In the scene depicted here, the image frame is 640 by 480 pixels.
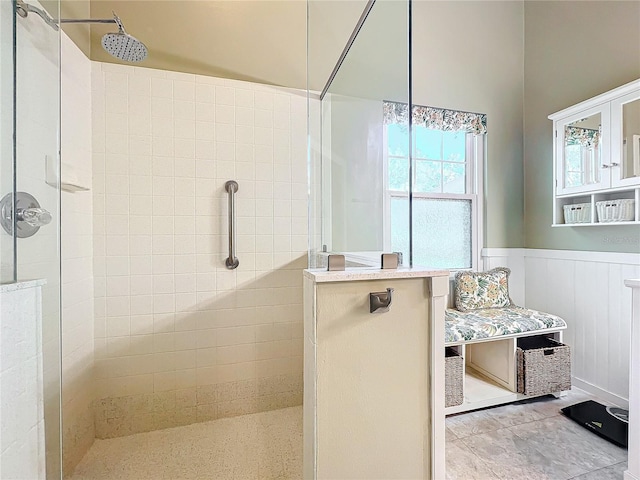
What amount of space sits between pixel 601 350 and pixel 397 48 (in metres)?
2.37

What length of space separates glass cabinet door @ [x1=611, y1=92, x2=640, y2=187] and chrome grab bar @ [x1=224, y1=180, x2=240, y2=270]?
229 cm

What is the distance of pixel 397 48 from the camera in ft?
3.96

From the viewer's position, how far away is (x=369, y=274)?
91 centimetres

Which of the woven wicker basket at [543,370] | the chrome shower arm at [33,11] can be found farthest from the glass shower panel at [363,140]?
the woven wicker basket at [543,370]

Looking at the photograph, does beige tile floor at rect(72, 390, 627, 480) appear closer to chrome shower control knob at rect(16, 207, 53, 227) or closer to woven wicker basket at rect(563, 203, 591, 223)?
chrome shower control knob at rect(16, 207, 53, 227)

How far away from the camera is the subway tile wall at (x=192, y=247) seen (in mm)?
1635

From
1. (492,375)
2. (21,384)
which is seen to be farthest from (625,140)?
(21,384)

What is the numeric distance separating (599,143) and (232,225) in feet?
7.80

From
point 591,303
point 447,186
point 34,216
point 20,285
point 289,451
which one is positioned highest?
point 447,186

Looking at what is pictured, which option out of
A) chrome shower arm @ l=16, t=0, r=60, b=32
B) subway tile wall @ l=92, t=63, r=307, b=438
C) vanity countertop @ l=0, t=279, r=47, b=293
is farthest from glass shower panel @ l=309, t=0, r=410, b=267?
chrome shower arm @ l=16, t=0, r=60, b=32

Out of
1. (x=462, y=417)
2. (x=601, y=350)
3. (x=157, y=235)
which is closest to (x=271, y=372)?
(x=157, y=235)

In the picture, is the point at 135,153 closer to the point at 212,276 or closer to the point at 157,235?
the point at 157,235

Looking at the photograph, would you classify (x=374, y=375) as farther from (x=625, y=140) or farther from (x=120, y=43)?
(x=625, y=140)

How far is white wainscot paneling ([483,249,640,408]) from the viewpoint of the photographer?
1963 millimetres
